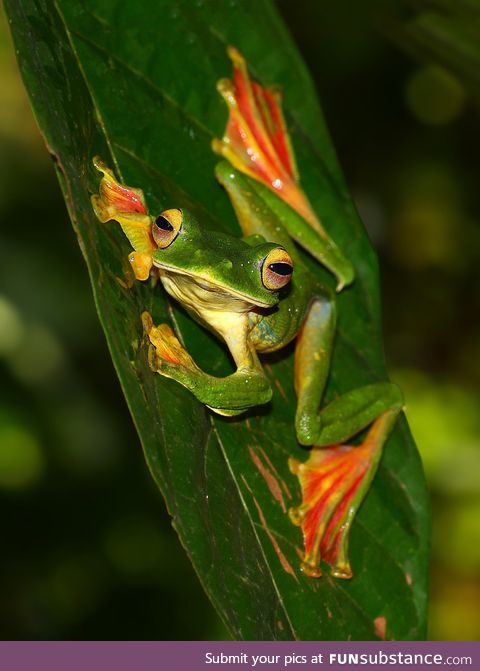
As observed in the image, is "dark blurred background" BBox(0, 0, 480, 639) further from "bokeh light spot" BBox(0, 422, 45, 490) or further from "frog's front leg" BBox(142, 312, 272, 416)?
"frog's front leg" BBox(142, 312, 272, 416)

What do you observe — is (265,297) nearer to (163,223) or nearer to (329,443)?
(163,223)

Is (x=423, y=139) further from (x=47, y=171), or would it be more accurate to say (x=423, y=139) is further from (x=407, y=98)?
(x=47, y=171)

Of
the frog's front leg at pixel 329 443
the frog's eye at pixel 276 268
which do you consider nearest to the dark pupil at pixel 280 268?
the frog's eye at pixel 276 268

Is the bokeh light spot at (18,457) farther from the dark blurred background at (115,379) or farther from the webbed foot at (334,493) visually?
the webbed foot at (334,493)

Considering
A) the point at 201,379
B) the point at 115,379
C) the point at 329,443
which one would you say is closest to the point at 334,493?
the point at 329,443

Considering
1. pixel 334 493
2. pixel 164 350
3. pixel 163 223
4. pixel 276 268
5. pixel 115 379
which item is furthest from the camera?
pixel 115 379
